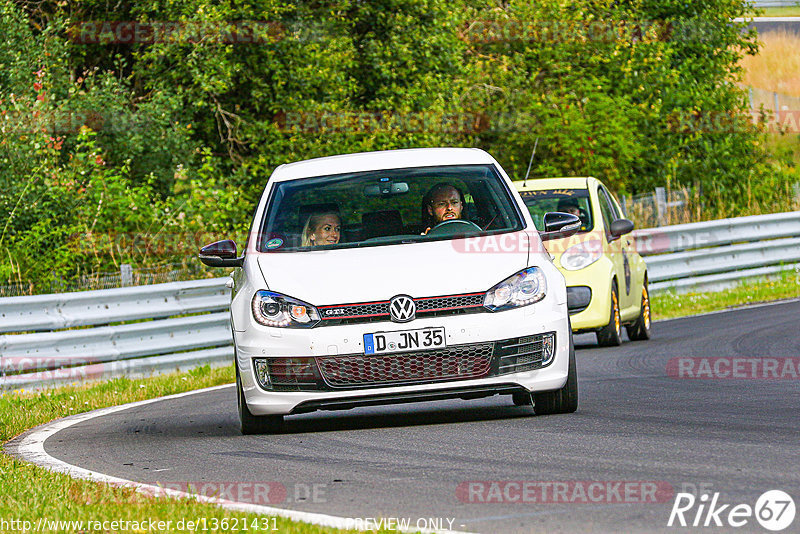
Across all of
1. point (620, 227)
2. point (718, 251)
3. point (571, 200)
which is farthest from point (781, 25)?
point (620, 227)

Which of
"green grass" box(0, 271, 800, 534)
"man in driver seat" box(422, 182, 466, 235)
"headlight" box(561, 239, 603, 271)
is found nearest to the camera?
"green grass" box(0, 271, 800, 534)

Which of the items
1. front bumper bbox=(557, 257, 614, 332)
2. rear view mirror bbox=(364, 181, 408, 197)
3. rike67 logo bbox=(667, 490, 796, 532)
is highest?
rear view mirror bbox=(364, 181, 408, 197)

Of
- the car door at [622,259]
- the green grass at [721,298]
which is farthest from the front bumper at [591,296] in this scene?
the green grass at [721,298]

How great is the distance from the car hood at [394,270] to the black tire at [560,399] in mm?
744

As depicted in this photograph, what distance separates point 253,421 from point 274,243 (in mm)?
1151

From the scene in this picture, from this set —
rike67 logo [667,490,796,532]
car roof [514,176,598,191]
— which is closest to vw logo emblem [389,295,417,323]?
rike67 logo [667,490,796,532]

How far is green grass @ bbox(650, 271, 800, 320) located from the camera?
62.2 feet

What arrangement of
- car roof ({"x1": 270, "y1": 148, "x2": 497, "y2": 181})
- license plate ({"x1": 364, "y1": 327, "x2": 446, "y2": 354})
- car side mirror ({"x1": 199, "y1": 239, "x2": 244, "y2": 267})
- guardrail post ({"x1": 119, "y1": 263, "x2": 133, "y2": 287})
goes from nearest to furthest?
1. license plate ({"x1": 364, "y1": 327, "x2": 446, "y2": 354})
2. car side mirror ({"x1": 199, "y1": 239, "x2": 244, "y2": 267})
3. car roof ({"x1": 270, "y1": 148, "x2": 497, "y2": 181})
4. guardrail post ({"x1": 119, "y1": 263, "x2": 133, "y2": 287})

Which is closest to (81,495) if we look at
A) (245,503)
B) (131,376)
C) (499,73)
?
(245,503)

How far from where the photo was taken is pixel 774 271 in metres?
22.0

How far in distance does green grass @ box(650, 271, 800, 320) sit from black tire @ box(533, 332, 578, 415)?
10.3m

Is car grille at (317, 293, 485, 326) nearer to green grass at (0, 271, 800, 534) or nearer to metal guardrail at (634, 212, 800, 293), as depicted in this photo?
green grass at (0, 271, 800, 534)

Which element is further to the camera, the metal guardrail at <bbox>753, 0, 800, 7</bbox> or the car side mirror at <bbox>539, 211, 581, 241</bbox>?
the metal guardrail at <bbox>753, 0, 800, 7</bbox>

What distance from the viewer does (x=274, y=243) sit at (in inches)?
347
